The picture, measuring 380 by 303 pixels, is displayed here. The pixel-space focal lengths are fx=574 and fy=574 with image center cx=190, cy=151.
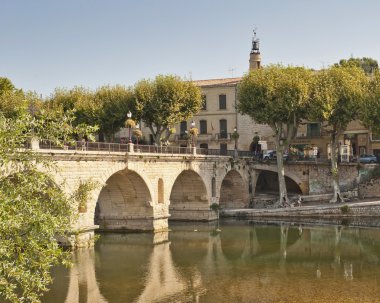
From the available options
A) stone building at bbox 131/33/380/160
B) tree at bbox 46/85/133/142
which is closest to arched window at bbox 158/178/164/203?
tree at bbox 46/85/133/142

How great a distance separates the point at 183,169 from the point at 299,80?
43.2 ft

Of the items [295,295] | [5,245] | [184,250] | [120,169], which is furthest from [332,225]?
[5,245]

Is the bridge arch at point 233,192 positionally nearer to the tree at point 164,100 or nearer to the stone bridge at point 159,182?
the stone bridge at point 159,182

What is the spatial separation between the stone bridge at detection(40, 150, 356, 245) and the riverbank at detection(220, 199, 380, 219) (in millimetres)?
2670

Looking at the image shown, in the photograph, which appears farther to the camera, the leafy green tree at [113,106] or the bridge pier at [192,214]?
the leafy green tree at [113,106]

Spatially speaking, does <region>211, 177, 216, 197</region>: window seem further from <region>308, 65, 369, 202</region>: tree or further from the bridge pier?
<region>308, 65, 369, 202</region>: tree

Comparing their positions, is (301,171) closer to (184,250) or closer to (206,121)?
(206,121)

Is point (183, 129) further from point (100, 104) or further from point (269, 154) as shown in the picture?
point (100, 104)

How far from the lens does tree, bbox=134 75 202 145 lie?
48719 millimetres

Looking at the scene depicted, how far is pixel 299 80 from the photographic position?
47781 mm

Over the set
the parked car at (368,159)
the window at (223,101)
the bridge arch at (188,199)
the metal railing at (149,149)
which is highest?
the window at (223,101)

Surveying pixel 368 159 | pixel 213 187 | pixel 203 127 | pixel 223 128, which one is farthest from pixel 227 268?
pixel 203 127

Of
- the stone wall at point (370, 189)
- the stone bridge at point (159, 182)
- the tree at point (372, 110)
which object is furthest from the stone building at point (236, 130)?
the tree at point (372, 110)

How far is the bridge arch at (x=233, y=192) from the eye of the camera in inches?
2069
